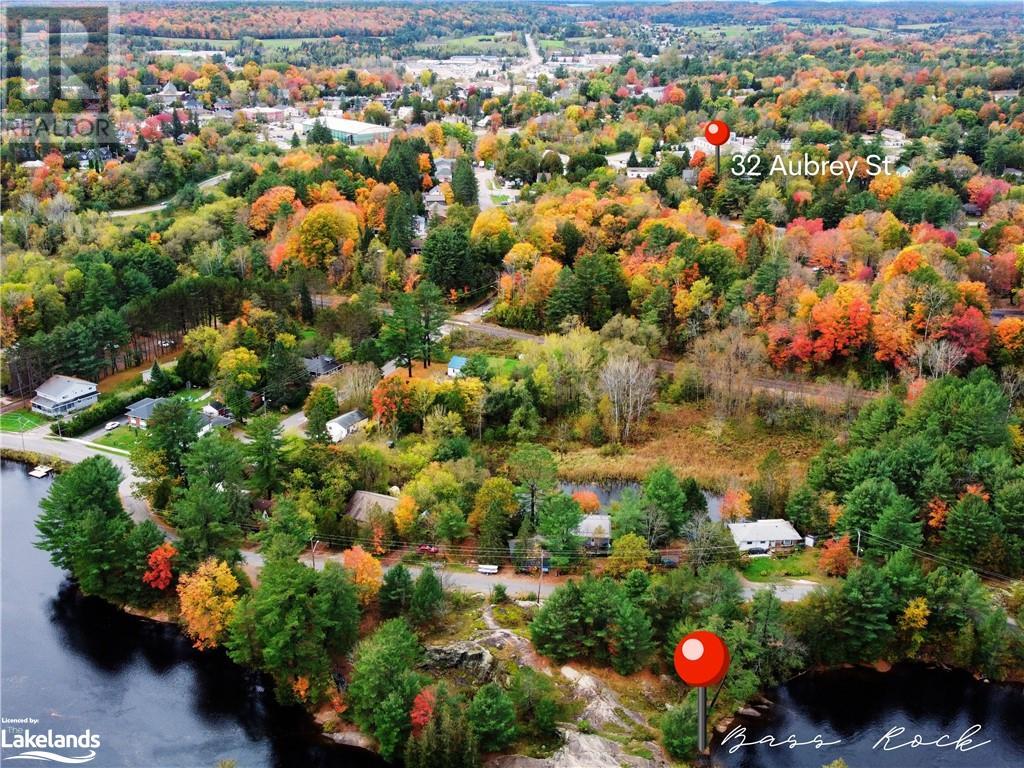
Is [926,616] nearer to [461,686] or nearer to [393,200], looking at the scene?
[461,686]

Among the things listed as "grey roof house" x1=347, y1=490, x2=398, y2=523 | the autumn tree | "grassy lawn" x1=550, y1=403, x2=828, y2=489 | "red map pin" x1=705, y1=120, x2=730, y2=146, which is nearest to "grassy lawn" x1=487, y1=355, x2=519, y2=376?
"grassy lawn" x1=550, y1=403, x2=828, y2=489

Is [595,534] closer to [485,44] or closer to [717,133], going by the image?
[717,133]

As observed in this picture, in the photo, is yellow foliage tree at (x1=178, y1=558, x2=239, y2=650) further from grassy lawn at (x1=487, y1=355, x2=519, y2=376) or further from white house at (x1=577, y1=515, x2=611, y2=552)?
grassy lawn at (x1=487, y1=355, x2=519, y2=376)

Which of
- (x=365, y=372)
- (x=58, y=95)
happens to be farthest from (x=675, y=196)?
(x=58, y=95)

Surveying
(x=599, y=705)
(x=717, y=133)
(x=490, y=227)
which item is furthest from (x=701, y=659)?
(x=717, y=133)

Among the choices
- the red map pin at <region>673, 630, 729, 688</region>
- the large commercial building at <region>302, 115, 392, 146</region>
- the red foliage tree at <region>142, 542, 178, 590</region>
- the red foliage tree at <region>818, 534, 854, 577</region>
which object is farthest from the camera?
the large commercial building at <region>302, 115, 392, 146</region>

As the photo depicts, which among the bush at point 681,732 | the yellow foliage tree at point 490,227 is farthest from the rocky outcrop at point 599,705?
the yellow foliage tree at point 490,227
